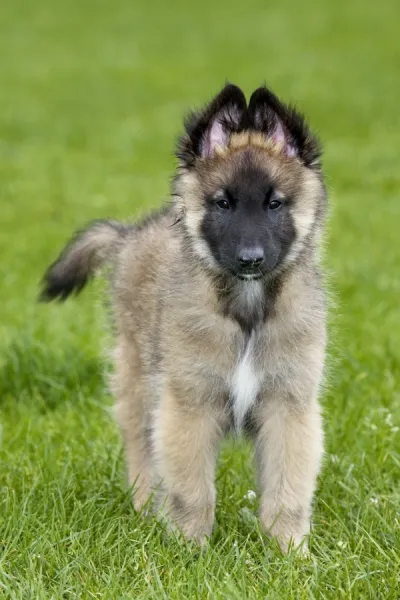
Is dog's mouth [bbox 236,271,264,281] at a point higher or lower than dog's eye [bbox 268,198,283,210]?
lower

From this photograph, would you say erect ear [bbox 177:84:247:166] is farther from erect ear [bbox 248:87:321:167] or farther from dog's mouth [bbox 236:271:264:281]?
dog's mouth [bbox 236:271:264:281]

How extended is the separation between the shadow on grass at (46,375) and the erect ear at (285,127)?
2.25 metres

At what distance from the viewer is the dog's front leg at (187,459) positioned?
4352 millimetres

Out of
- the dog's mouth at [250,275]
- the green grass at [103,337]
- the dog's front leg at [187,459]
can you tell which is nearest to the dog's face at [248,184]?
the dog's mouth at [250,275]

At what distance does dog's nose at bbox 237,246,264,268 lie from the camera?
409cm

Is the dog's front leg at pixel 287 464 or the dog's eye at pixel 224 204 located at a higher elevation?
the dog's eye at pixel 224 204

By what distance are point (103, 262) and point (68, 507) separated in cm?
139

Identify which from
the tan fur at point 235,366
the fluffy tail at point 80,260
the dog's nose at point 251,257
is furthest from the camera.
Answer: the fluffy tail at point 80,260

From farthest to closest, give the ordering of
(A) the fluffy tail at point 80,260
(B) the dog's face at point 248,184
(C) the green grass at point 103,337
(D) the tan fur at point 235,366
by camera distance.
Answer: (A) the fluffy tail at point 80,260, (D) the tan fur at point 235,366, (B) the dog's face at point 248,184, (C) the green grass at point 103,337

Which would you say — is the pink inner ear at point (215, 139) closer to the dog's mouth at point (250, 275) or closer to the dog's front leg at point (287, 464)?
the dog's mouth at point (250, 275)

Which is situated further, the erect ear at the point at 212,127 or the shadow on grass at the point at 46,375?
the shadow on grass at the point at 46,375

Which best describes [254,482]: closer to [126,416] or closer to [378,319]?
[126,416]

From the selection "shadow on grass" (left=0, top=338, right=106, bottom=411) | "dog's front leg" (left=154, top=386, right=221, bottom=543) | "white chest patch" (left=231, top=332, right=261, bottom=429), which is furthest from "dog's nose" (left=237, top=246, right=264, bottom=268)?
"shadow on grass" (left=0, top=338, right=106, bottom=411)

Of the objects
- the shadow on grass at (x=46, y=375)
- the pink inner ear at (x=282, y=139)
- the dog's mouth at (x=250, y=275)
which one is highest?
the pink inner ear at (x=282, y=139)
